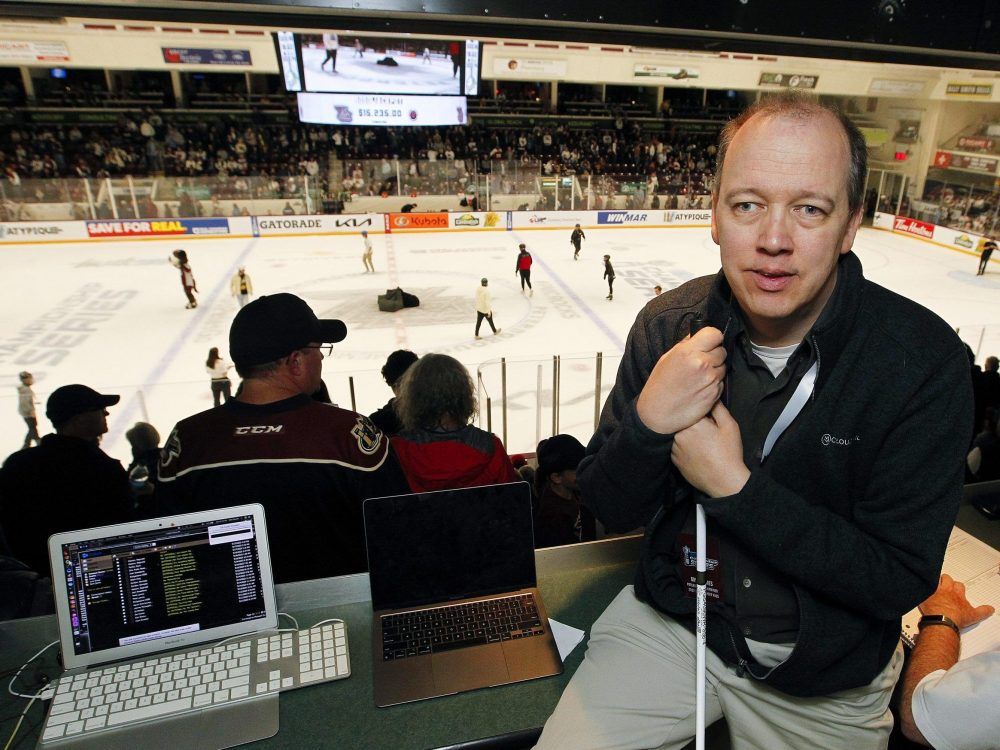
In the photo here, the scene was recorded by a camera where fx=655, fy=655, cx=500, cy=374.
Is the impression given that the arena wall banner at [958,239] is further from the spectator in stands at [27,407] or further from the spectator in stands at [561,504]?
the spectator in stands at [27,407]

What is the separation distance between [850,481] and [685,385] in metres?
0.36

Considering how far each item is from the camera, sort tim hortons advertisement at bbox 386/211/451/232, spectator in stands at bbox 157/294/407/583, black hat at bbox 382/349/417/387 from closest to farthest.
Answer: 1. spectator in stands at bbox 157/294/407/583
2. black hat at bbox 382/349/417/387
3. tim hortons advertisement at bbox 386/211/451/232

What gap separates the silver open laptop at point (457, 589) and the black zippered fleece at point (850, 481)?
0.49 meters

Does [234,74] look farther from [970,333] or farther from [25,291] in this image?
[970,333]

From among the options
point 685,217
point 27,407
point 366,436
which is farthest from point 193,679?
point 685,217

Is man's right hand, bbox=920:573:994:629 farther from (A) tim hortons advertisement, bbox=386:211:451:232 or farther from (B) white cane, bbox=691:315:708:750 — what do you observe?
(A) tim hortons advertisement, bbox=386:211:451:232

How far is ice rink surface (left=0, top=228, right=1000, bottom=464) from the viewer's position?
6625 millimetres

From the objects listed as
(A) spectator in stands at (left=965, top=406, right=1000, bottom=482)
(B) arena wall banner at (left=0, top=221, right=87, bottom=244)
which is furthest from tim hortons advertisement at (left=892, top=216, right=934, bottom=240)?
(B) arena wall banner at (left=0, top=221, right=87, bottom=244)

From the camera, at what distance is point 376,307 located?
11359 millimetres

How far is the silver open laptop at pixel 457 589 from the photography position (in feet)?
4.90

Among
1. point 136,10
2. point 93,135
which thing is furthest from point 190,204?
point 136,10

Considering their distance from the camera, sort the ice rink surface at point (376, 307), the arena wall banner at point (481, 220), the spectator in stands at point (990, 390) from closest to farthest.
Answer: the spectator in stands at point (990, 390), the ice rink surface at point (376, 307), the arena wall banner at point (481, 220)

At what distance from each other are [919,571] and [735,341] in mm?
475

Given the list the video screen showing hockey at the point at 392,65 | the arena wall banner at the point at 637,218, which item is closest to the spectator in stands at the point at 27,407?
the video screen showing hockey at the point at 392,65
